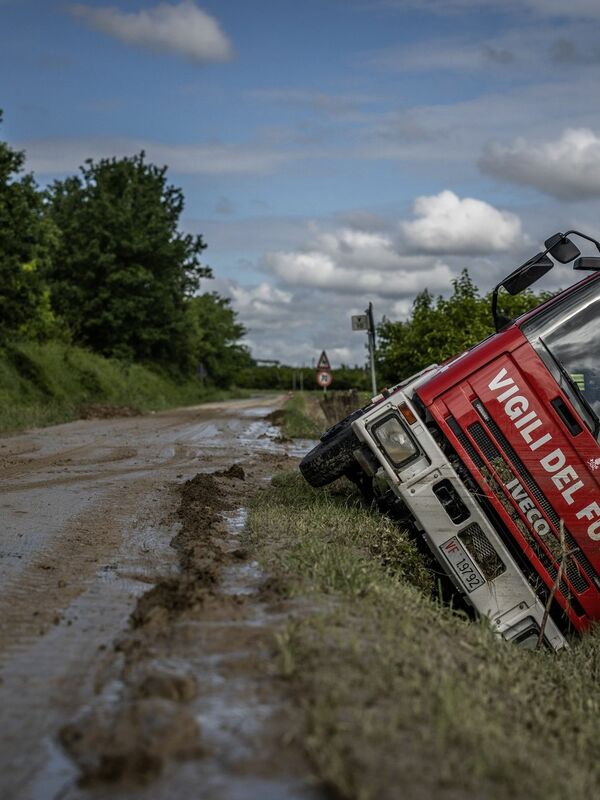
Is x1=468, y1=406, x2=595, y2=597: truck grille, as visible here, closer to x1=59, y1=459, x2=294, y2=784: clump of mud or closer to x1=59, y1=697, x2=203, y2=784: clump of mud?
x1=59, y1=459, x2=294, y2=784: clump of mud

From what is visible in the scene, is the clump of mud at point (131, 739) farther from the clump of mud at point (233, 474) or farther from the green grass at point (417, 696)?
the clump of mud at point (233, 474)

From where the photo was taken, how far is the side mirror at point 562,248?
901 cm

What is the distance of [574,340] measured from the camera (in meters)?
8.49

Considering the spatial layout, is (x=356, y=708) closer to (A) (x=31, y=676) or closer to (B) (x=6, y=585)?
(A) (x=31, y=676)

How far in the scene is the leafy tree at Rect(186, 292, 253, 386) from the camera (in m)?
84.1

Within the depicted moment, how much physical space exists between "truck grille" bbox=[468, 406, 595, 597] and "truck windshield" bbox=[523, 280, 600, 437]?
688mm

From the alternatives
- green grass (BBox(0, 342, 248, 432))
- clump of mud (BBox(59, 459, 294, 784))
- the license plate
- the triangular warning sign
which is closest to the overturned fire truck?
the license plate

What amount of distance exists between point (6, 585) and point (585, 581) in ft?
13.9

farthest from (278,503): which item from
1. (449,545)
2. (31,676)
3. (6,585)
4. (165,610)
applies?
(31,676)

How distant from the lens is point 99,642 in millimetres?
5328

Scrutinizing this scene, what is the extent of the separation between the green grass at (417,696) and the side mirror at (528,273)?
297cm

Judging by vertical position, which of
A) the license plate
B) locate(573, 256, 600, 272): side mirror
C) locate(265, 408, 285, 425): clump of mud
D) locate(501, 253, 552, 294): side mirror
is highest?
locate(501, 253, 552, 294): side mirror

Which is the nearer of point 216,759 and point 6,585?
point 216,759

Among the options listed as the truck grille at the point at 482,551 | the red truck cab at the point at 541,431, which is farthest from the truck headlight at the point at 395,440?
the truck grille at the point at 482,551
